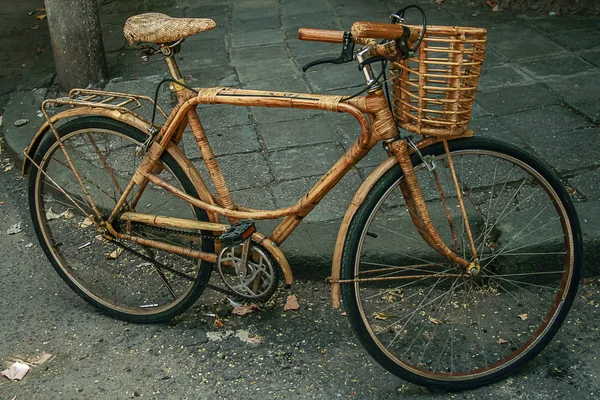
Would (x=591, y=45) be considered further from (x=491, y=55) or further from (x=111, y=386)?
(x=111, y=386)

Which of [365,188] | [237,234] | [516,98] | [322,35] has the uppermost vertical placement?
[322,35]

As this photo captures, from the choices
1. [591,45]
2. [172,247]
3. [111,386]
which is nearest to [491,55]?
[591,45]

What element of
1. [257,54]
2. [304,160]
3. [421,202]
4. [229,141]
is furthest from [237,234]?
[257,54]

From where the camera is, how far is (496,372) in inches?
110

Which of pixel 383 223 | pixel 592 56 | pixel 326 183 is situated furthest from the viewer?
pixel 592 56

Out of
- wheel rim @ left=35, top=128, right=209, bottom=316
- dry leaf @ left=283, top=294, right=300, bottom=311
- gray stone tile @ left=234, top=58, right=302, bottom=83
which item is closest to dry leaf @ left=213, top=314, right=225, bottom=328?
wheel rim @ left=35, top=128, right=209, bottom=316

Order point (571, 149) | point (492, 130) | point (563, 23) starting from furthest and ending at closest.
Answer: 1. point (563, 23)
2. point (492, 130)
3. point (571, 149)

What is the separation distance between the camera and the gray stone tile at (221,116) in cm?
470

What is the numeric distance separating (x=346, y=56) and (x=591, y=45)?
3796mm

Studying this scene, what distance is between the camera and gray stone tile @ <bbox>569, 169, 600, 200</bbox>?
3.64 meters

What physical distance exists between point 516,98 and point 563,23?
1638mm

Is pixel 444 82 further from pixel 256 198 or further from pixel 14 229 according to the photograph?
pixel 14 229

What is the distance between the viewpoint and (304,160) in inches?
166

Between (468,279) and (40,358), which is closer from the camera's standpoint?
(468,279)
